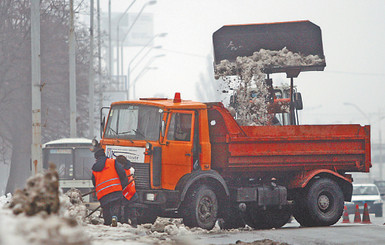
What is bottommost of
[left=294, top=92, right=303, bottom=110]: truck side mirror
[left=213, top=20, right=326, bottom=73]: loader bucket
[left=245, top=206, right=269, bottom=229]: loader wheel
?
[left=245, top=206, right=269, bottom=229]: loader wheel

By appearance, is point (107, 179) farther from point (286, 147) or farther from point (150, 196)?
point (286, 147)

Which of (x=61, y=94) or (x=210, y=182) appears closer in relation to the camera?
(x=210, y=182)

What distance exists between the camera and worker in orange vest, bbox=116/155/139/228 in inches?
602

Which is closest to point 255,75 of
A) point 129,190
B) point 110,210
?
point 129,190

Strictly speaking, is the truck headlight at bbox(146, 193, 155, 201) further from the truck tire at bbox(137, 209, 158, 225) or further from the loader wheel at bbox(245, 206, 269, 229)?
the loader wheel at bbox(245, 206, 269, 229)

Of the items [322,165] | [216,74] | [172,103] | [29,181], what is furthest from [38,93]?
[29,181]

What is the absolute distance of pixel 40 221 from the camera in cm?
641

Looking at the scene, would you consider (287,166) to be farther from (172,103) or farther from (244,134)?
(172,103)

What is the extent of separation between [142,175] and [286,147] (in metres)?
3.05

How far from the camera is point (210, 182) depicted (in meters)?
16.2

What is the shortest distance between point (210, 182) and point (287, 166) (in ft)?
5.85

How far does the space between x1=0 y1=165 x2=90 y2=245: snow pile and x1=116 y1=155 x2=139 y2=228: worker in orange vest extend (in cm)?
722

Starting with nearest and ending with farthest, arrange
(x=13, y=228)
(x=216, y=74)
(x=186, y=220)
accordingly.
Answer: (x=13, y=228) < (x=186, y=220) < (x=216, y=74)

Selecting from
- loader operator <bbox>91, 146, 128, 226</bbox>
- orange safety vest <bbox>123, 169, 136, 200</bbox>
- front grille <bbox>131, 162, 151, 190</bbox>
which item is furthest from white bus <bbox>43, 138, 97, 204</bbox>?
loader operator <bbox>91, 146, 128, 226</bbox>
